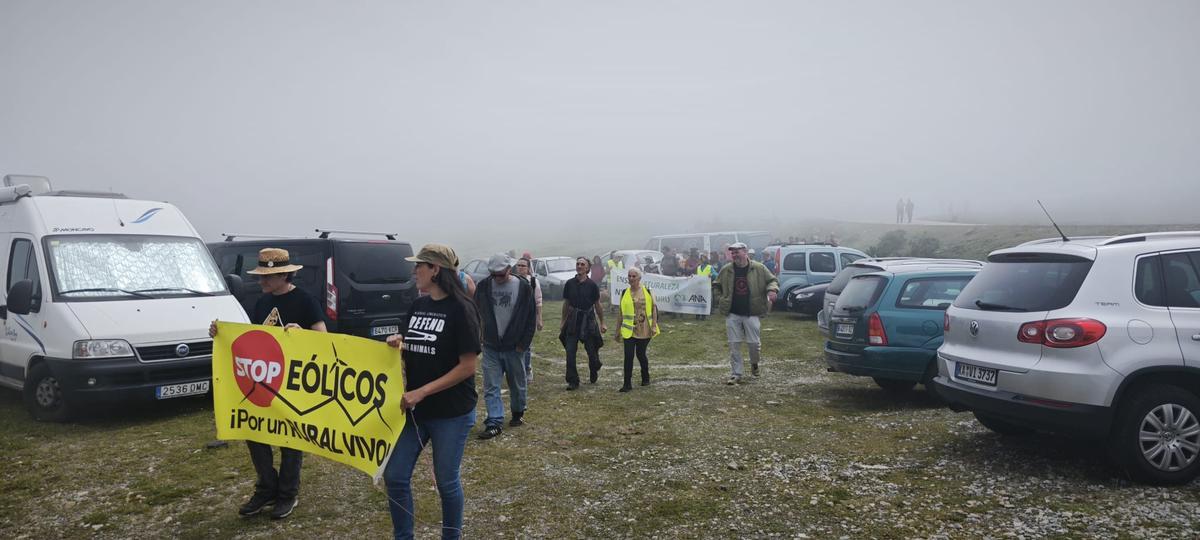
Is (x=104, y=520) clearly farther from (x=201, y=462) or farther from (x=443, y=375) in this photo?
(x=443, y=375)

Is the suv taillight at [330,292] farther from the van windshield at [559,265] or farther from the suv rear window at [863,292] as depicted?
the van windshield at [559,265]

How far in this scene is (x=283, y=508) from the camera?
475 centimetres

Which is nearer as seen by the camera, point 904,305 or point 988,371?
point 988,371

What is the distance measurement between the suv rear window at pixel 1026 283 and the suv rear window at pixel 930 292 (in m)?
1.92

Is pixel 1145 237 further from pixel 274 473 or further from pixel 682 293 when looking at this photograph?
pixel 682 293

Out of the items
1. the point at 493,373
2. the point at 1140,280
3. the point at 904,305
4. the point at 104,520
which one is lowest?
the point at 104,520

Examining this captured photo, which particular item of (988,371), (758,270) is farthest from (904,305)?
(988,371)

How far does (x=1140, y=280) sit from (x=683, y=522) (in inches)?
148

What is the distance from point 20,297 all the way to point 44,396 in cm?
109

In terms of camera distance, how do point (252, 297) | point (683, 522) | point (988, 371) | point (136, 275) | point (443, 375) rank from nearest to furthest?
point (443, 375) → point (683, 522) → point (988, 371) → point (136, 275) → point (252, 297)

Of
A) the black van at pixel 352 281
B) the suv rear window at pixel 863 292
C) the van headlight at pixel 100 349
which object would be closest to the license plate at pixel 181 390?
the van headlight at pixel 100 349

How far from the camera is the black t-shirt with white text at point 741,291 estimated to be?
9320mm

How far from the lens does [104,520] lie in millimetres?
4816

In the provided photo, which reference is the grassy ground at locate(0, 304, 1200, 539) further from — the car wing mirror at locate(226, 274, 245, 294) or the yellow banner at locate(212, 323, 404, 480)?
the car wing mirror at locate(226, 274, 245, 294)
